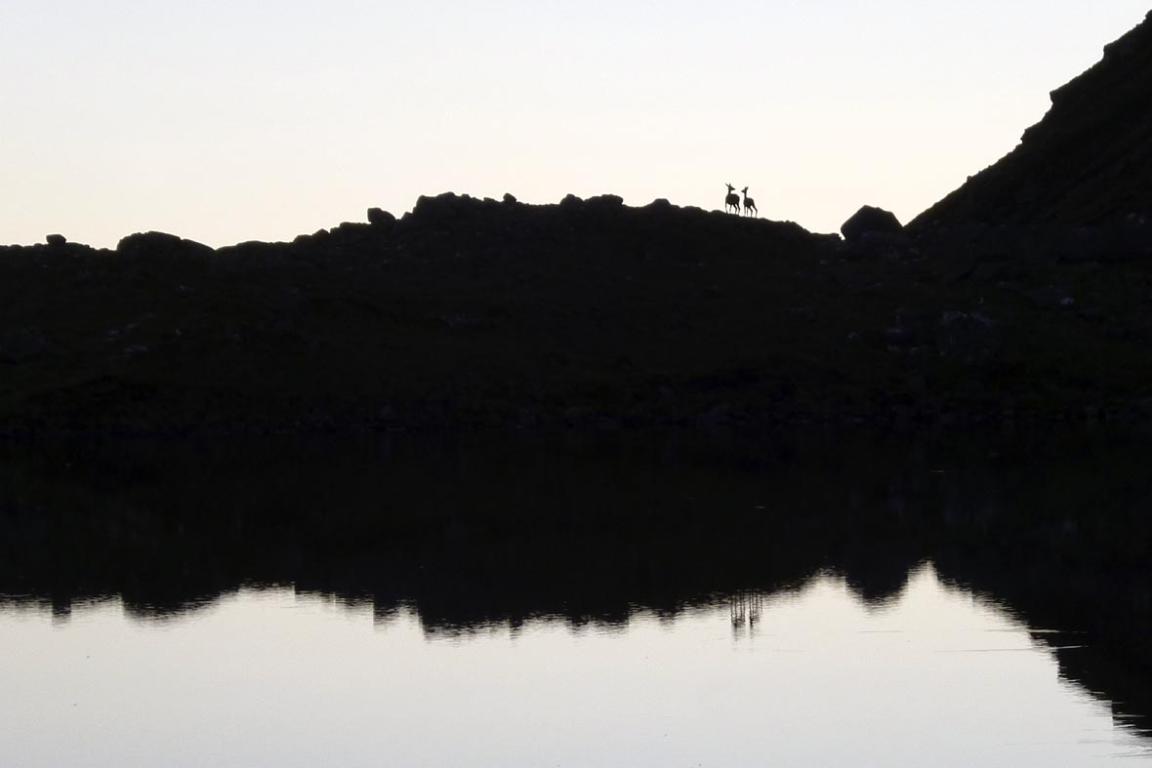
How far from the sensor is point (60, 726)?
2420cm

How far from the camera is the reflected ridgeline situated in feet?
113

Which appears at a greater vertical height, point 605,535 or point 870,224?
point 870,224

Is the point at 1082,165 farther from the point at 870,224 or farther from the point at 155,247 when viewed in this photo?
the point at 155,247

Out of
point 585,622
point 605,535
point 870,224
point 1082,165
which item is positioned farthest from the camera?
point 1082,165

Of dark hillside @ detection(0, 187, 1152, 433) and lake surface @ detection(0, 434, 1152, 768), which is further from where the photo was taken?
dark hillside @ detection(0, 187, 1152, 433)

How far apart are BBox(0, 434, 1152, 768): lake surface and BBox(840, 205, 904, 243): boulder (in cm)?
8718

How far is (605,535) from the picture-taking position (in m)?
44.8

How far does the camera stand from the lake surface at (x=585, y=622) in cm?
2308

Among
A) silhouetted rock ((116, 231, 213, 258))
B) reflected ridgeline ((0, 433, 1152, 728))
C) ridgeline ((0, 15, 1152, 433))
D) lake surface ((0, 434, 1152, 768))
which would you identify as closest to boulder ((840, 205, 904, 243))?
ridgeline ((0, 15, 1152, 433))

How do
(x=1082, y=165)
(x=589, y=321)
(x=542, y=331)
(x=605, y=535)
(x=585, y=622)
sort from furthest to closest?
(x=1082, y=165) → (x=589, y=321) → (x=542, y=331) → (x=605, y=535) → (x=585, y=622)

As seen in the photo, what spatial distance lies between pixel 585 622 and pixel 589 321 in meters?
94.6

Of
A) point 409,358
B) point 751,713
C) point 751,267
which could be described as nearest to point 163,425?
point 409,358

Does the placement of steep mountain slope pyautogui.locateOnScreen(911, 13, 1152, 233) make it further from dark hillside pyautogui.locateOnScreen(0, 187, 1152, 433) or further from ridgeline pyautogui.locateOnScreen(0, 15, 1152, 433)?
dark hillside pyautogui.locateOnScreen(0, 187, 1152, 433)

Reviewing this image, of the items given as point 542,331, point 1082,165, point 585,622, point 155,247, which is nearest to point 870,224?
point 1082,165
